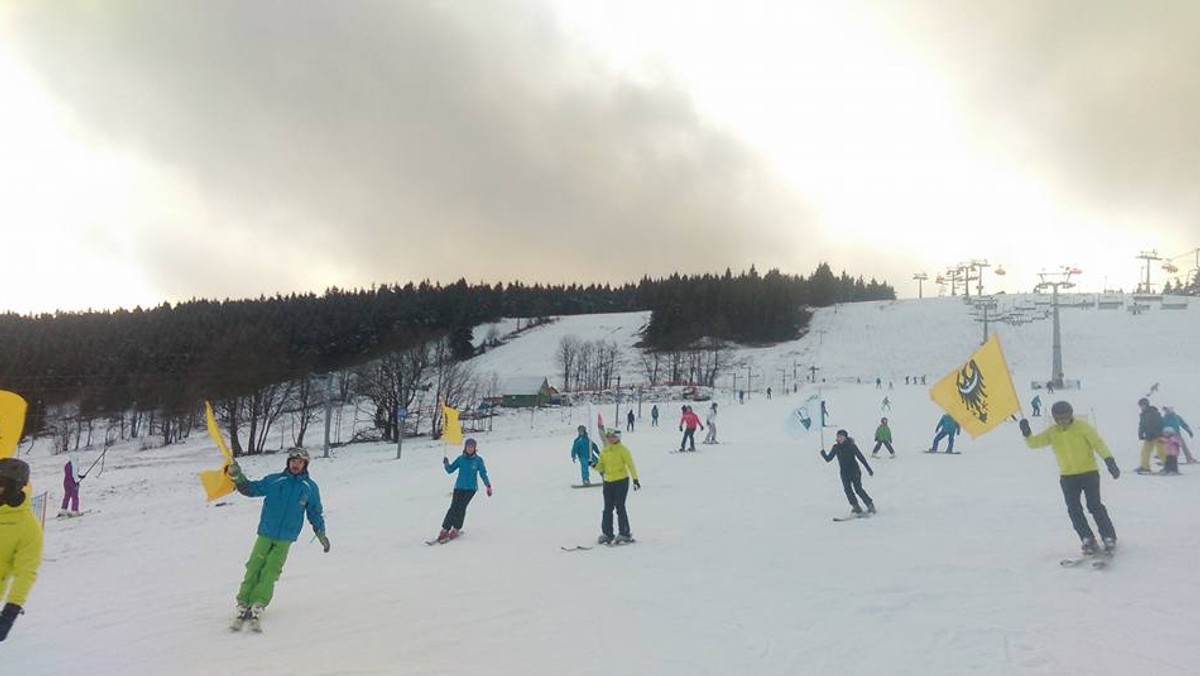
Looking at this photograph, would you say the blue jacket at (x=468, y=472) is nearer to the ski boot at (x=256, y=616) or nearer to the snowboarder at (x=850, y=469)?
the ski boot at (x=256, y=616)

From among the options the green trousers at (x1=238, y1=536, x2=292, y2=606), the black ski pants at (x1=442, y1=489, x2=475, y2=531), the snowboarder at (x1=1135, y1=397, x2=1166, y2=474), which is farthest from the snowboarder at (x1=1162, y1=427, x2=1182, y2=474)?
the green trousers at (x1=238, y1=536, x2=292, y2=606)

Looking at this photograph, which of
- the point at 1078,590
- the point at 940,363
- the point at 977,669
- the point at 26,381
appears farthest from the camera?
the point at 940,363

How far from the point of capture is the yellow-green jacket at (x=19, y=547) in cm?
629

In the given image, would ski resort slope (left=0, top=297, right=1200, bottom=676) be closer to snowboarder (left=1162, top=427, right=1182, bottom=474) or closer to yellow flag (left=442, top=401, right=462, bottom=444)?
snowboarder (left=1162, top=427, right=1182, bottom=474)

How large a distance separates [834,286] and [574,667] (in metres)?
189

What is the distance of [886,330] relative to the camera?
134 m

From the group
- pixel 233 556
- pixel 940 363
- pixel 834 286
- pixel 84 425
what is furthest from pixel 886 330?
pixel 233 556

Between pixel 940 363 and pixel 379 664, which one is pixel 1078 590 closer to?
pixel 379 664

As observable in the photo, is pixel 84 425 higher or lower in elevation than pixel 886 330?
lower

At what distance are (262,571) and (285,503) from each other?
2.55 ft

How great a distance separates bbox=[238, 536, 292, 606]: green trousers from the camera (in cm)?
824

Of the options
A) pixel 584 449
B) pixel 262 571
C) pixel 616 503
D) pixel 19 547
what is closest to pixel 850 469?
pixel 616 503

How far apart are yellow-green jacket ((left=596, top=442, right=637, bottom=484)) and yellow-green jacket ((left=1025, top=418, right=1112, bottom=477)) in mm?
6397

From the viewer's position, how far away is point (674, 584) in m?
9.95
